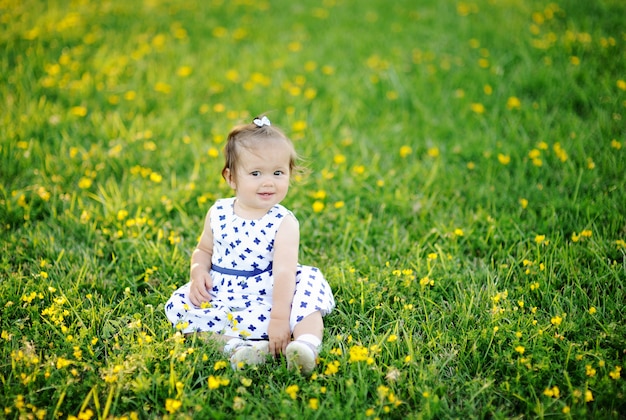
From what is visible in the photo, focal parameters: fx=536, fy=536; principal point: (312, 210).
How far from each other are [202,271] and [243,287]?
223mm

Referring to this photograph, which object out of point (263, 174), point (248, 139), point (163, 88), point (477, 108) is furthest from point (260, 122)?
point (163, 88)

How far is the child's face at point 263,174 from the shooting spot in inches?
91.5

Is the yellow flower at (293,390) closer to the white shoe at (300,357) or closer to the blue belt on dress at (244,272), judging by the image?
the white shoe at (300,357)

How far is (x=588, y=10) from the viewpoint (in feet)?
19.9

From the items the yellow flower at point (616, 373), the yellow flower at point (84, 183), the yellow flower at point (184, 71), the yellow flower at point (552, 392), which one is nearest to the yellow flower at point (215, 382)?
the yellow flower at point (552, 392)

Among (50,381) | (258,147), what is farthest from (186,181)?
(50,381)

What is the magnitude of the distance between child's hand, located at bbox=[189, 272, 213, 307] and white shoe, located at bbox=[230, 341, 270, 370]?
0.30m

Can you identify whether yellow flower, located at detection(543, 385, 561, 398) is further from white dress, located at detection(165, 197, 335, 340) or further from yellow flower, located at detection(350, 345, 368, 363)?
white dress, located at detection(165, 197, 335, 340)

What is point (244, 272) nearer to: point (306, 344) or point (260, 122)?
point (306, 344)

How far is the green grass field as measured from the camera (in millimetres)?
2160

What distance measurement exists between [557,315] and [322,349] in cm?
108

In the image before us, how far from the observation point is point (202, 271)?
2.55 metres

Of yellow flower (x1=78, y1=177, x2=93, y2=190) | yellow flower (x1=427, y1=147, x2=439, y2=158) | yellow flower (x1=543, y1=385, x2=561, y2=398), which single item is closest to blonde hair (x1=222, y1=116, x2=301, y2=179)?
yellow flower (x1=543, y1=385, x2=561, y2=398)

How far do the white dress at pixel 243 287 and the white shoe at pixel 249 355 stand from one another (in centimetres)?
9
